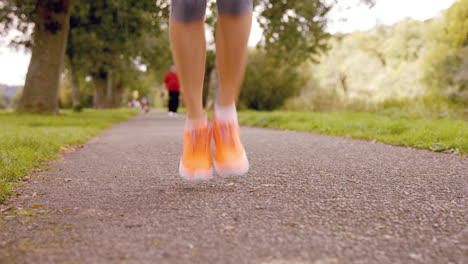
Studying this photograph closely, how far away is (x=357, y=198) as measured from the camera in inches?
73.5

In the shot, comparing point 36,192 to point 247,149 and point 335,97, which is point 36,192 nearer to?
point 247,149

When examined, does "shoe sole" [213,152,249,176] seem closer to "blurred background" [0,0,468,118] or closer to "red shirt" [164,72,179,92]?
"blurred background" [0,0,468,118]

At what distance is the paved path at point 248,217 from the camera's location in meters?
1.19

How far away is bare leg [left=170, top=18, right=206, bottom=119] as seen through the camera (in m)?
1.83

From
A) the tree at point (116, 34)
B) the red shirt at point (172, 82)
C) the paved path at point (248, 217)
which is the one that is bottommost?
the paved path at point (248, 217)

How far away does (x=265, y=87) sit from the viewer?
18891 millimetres

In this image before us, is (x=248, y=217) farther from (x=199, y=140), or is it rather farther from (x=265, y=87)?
(x=265, y=87)

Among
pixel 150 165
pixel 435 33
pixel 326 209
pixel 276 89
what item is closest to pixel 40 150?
pixel 150 165

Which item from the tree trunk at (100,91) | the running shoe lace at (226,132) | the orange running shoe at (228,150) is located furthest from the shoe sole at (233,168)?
the tree trunk at (100,91)

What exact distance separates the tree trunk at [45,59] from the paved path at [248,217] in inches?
367

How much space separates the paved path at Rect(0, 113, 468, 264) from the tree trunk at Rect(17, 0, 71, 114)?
367 inches

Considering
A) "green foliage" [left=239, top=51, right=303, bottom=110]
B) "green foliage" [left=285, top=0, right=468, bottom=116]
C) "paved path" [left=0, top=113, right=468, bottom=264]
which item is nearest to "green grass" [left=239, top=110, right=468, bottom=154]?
"paved path" [left=0, top=113, right=468, bottom=264]

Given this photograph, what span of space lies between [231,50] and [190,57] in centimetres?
22

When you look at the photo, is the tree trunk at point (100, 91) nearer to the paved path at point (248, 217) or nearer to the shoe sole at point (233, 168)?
the paved path at point (248, 217)
